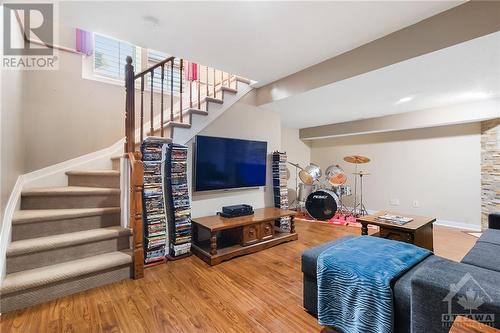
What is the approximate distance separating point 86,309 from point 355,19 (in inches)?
124

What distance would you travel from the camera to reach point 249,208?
3.15m

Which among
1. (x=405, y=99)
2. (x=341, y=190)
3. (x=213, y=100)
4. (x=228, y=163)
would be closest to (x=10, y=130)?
(x=213, y=100)

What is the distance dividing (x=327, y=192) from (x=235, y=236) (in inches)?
90.4

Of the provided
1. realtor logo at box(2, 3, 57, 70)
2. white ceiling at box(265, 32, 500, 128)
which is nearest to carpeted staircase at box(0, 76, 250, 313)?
realtor logo at box(2, 3, 57, 70)

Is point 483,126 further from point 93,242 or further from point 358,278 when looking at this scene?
point 93,242

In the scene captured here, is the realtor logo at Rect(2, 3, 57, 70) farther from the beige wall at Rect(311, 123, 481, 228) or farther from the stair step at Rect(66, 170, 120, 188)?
the beige wall at Rect(311, 123, 481, 228)

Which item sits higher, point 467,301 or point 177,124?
point 177,124

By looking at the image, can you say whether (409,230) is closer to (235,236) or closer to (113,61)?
(235,236)

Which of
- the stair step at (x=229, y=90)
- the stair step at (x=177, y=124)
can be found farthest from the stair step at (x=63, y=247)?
the stair step at (x=229, y=90)

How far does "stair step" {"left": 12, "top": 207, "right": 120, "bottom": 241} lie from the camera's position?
2.04 m

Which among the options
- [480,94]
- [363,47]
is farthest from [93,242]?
[480,94]

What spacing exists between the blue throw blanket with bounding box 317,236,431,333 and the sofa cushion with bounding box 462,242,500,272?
0.34m

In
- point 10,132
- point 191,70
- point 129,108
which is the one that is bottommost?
point 10,132

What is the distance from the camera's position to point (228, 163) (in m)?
3.18
